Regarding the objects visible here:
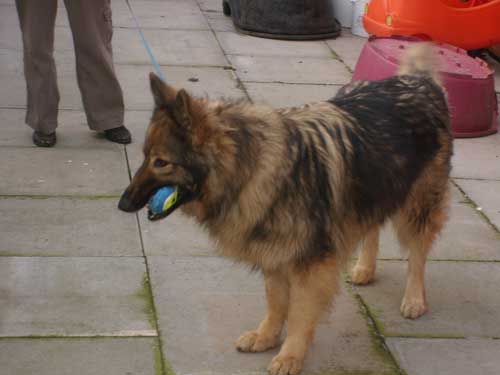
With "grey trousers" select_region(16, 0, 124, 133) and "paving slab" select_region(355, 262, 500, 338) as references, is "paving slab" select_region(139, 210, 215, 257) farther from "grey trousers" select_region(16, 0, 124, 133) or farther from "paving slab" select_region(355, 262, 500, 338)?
"grey trousers" select_region(16, 0, 124, 133)

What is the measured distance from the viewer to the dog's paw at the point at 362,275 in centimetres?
562

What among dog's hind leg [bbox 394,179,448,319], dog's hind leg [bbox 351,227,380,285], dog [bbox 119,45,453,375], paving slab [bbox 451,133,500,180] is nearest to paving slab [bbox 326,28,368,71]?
paving slab [bbox 451,133,500,180]

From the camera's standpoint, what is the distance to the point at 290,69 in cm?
989

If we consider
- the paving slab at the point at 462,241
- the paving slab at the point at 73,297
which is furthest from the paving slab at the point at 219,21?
the paving slab at the point at 73,297

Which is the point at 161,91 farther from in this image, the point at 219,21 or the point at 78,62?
the point at 219,21

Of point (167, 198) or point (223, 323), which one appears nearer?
point (167, 198)

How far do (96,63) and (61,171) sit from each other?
3.28 feet

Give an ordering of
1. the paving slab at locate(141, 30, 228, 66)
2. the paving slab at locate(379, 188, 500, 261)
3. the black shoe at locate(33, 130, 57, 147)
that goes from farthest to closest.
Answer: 1. the paving slab at locate(141, 30, 228, 66)
2. the black shoe at locate(33, 130, 57, 147)
3. the paving slab at locate(379, 188, 500, 261)

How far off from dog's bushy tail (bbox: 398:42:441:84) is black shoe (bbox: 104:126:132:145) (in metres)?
2.95

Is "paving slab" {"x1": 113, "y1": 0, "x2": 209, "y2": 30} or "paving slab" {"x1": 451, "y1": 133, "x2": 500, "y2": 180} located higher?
"paving slab" {"x1": 451, "y1": 133, "x2": 500, "y2": 180}

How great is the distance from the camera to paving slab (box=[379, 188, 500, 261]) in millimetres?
6094

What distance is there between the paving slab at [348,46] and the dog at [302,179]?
16.6 ft

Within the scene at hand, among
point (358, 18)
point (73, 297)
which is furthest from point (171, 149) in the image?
point (358, 18)

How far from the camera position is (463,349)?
4992mm
